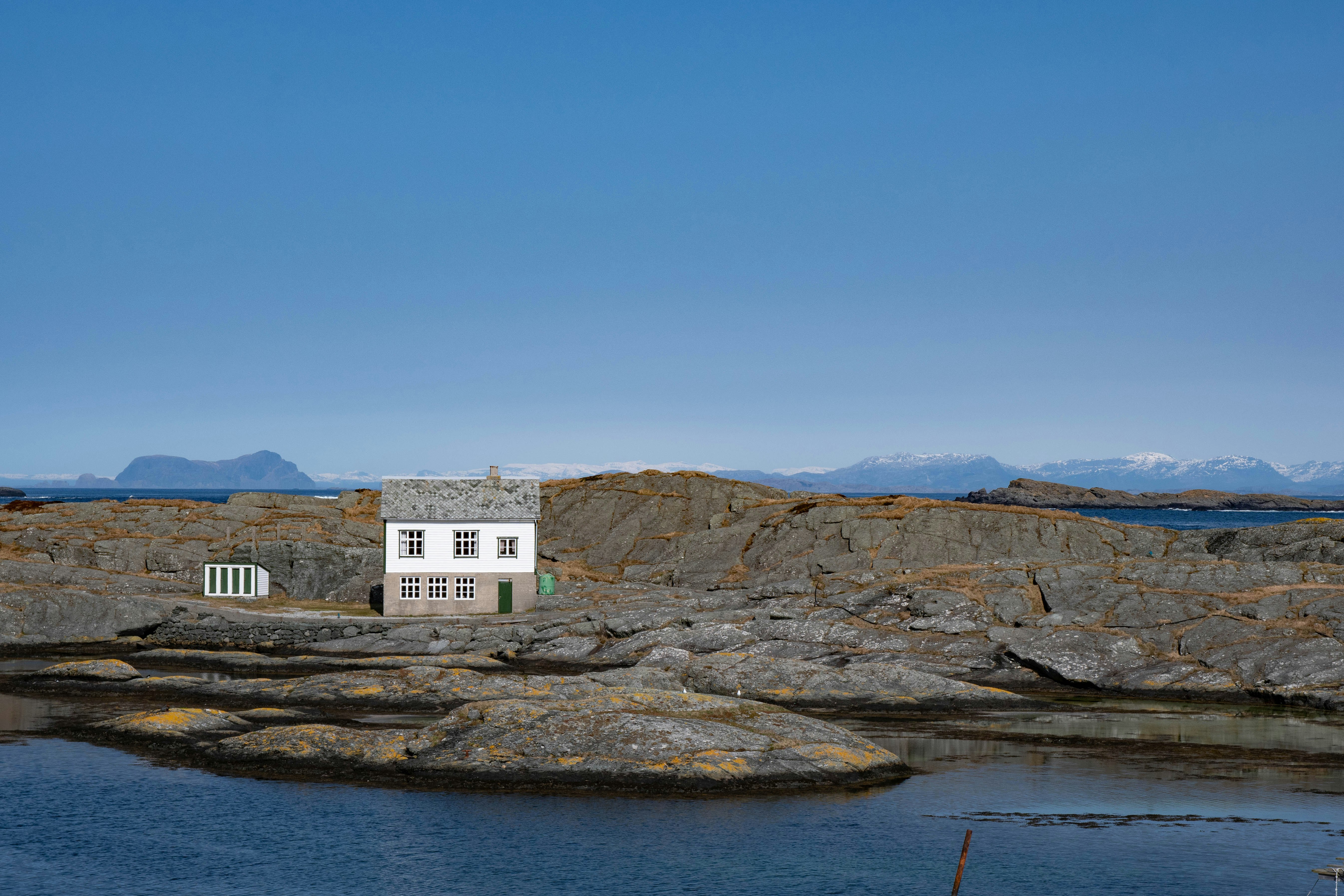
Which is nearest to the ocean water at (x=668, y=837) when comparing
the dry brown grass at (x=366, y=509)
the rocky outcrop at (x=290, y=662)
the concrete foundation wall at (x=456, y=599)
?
the rocky outcrop at (x=290, y=662)

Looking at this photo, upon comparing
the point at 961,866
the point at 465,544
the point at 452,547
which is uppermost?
the point at 465,544

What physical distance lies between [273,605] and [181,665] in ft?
48.0

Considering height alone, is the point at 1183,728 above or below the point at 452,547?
below

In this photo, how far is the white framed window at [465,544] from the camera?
62938 millimetres

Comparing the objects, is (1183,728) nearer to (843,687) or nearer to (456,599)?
(843,687)

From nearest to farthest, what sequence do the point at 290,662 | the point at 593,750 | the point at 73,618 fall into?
1. the point at 593,750
2. the point at 290,662
3. the point at 73,618

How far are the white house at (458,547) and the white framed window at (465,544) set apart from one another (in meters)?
0.03

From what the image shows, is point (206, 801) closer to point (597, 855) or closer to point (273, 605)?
point (597, 855)

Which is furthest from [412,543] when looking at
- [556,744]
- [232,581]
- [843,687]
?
[556,744]

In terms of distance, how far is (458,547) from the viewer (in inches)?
2486

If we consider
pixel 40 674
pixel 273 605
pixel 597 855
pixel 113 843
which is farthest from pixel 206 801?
pixel 273 605

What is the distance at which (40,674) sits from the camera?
47.6m

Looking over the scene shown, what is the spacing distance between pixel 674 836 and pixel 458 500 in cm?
4058

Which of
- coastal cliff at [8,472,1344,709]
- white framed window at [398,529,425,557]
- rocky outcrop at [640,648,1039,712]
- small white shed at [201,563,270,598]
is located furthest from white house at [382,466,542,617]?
rocky outcrop at [640,648,1039,712]
